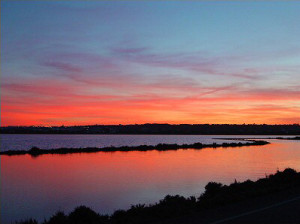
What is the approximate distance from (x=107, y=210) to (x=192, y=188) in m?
8.14

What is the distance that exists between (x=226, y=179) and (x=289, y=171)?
24.1 feet

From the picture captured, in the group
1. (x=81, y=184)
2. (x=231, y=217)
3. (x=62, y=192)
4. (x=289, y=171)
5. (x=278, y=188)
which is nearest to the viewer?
(x=231, y=217)

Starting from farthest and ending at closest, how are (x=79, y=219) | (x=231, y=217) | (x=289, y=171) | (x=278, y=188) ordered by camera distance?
(x=289, y=171)
(x=278, y=188)
(x=79, y=219)
(x=231, y=217)

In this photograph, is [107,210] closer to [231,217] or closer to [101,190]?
[101,190]

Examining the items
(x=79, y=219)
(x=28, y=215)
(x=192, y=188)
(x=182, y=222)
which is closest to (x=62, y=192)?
(x=28, y=215)

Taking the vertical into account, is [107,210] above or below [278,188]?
below

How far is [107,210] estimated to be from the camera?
1839 centimetres

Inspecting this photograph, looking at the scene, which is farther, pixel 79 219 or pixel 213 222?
pixel 79 219

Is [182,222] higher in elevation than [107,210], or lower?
higher

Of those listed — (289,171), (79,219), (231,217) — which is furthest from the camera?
(289,171)

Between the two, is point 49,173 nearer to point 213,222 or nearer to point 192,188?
point 192,188

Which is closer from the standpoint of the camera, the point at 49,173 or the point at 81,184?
the point at 81,184

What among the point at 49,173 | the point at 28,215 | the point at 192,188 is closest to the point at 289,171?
the point at 192,188

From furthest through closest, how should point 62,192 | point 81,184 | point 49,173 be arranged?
point 49,173 → point 81,184 → point 62,192
